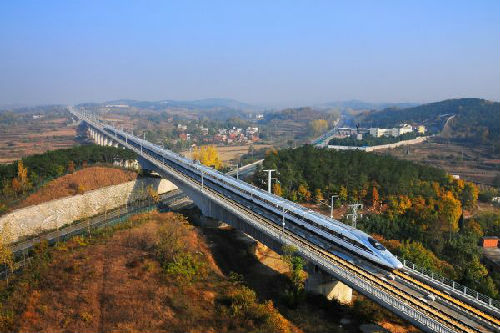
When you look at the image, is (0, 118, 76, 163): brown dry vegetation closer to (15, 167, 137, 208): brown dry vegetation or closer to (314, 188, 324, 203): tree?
(15, 167, 137, 208): brown dry vegetation

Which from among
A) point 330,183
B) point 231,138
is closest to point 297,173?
point 330,183

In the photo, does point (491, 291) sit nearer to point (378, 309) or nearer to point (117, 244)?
point (378, 309)

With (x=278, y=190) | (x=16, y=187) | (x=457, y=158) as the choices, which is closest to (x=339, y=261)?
(x=278, y=190)

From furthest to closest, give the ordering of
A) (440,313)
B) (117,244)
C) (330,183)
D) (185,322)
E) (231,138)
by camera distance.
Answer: (231,138) → (330,183) → (117,244) → (185,322) → (440,313)

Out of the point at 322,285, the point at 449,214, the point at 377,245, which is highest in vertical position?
the point at 377,245

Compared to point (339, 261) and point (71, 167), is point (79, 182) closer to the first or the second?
point (71, 167)

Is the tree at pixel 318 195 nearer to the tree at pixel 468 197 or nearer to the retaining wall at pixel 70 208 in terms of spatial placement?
the tree at pixel 468 197

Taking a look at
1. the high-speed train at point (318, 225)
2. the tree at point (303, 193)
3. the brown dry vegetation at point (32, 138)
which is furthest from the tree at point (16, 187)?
the brown dry vegetation at point (32, 138)
